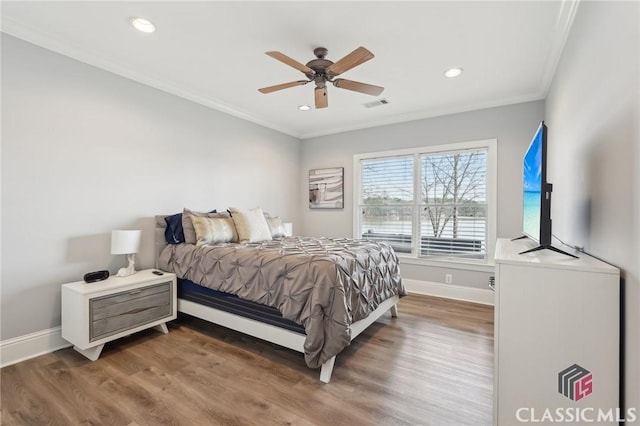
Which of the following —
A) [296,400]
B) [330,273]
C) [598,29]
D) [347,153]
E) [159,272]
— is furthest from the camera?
[347,153]

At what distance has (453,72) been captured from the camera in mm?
2879

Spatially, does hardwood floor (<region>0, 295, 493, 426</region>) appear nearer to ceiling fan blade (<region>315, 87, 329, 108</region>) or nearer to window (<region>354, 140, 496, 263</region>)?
window (<region>354, 140, 496, 263</region>)

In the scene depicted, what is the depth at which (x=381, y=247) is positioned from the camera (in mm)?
3018

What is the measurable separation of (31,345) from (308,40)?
3.29m

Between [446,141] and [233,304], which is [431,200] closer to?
[446,141]

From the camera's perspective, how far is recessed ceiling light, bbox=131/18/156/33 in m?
2.15

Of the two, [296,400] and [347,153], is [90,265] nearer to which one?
[296,400]

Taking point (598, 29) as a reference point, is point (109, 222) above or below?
below

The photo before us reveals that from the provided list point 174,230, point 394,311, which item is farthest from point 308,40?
point 394,311

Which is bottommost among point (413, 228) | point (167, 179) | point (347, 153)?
point (413, 228)

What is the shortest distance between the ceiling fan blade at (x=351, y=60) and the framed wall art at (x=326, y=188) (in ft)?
8.41

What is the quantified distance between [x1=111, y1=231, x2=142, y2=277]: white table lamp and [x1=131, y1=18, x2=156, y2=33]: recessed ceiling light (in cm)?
169

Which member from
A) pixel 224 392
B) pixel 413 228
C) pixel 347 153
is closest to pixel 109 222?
pixel 224 392

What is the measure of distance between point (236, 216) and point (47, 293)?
1.73 metres
